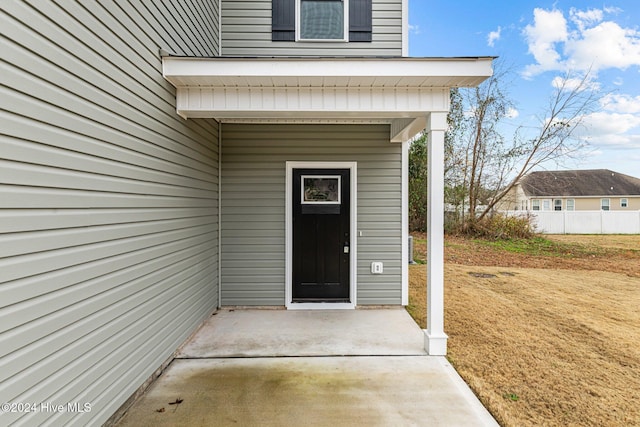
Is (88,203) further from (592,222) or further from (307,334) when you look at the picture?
(592,222)

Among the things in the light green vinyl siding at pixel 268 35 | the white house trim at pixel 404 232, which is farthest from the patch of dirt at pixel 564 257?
the light green vinyl siding at pixel 268 35

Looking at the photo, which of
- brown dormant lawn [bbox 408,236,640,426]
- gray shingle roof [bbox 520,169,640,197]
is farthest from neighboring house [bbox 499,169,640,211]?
brown dormant lawn [bbox 408,236,640,426]

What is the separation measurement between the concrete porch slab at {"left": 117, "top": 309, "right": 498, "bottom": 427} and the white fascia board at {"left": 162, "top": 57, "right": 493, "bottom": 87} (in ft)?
8.62

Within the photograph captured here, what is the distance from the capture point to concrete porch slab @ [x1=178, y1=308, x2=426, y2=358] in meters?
3.17

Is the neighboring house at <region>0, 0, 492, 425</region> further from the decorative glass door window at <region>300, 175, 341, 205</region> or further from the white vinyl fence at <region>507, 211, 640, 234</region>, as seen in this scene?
the white vinyl fence at <region>507, 211, 640, 234</region>

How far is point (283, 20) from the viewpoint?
14.4 ft

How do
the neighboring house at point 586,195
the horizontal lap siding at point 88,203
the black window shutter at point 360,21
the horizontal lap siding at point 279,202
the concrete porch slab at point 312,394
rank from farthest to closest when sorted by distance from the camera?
1. the neighboring house at point 586,195
2. the horizontal lap siding at point 279,202
3. the black window shutter at point 360,21
4. the concrete porch slab at point 312,394
5. the horizontal lap siding at point 88,203

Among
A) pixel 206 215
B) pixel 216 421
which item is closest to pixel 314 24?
pixel 206 215

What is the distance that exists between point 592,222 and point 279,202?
545 inches

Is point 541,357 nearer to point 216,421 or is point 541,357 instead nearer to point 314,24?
point 216,421

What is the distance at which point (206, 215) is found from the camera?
3.99 metres

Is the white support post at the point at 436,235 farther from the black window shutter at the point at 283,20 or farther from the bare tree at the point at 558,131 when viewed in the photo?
the bare tree at the point at 558,131

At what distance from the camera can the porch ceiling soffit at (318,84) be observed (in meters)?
2.77

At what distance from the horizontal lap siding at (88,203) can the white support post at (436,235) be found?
250 cm
